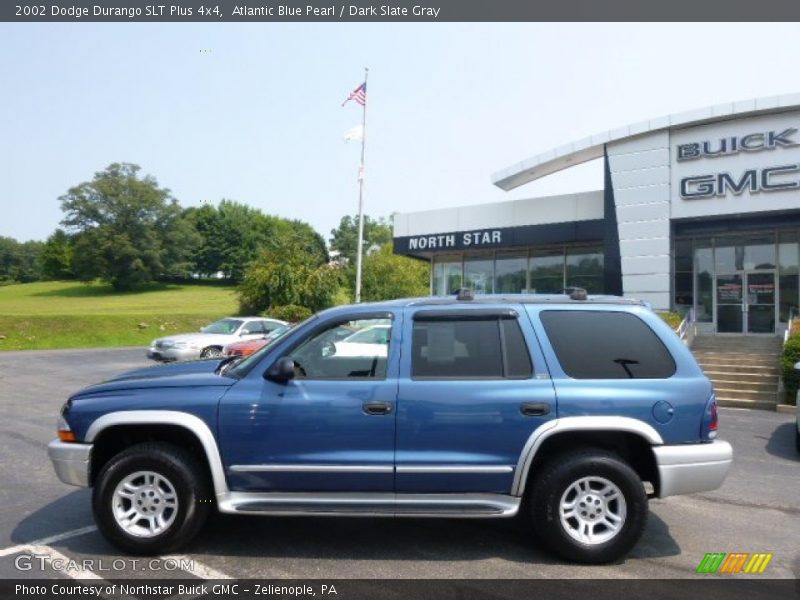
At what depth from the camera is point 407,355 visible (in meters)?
4.41

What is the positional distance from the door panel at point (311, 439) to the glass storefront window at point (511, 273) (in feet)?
63.6

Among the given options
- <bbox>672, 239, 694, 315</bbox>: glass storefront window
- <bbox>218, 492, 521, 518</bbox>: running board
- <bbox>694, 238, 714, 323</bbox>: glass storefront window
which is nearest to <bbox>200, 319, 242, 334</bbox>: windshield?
<bbox>672, 239, 694, 315</bbox>: glass storefront window

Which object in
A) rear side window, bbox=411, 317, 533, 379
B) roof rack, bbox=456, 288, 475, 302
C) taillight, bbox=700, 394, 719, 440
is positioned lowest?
taillight, bbox=700, 394, 719, 440

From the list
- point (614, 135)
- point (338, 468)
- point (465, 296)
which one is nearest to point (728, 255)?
point (614, 135)

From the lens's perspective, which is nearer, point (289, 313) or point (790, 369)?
point (790, 369)

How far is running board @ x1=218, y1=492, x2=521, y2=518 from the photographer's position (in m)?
4.20

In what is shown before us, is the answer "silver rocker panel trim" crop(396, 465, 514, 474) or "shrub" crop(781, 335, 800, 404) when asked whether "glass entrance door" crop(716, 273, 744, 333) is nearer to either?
"shrub" crop(781, 335, 800, 404)

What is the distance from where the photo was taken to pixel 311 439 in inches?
166

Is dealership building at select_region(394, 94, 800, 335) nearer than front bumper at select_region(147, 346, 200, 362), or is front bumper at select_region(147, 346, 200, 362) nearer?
dealership building at select_region(394, 94, 800, 335)

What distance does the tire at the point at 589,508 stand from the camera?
13.8 ft

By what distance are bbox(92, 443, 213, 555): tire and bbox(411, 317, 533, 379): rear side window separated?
5.86 feet

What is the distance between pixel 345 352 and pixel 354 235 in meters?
103

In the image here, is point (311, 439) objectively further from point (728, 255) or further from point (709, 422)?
point (728, 255)

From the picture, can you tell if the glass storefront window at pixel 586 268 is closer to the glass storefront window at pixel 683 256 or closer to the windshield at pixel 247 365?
the glass storefront window at pixel 683 256
